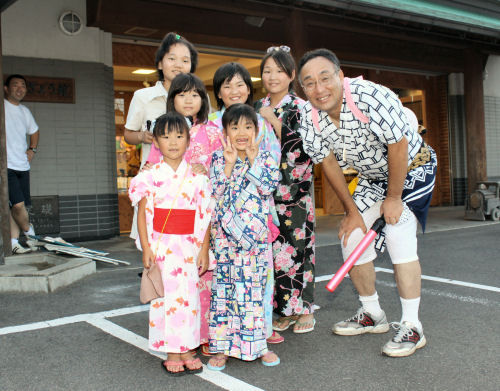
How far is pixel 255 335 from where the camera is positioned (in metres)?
2.93

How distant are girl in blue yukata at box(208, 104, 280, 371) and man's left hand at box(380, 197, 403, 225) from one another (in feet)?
2.19

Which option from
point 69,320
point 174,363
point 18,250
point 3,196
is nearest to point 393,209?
point 174,363

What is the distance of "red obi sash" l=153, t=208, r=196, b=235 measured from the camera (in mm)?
2939

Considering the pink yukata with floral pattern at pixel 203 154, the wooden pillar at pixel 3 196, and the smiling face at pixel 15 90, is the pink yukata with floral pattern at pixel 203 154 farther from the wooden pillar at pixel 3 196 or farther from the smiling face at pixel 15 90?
the smiling face at pixel 15 90

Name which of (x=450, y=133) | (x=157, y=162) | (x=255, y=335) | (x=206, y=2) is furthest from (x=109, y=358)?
(x=450, y=133)

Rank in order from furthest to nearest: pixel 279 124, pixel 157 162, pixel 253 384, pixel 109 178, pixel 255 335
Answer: pixel 109 178, pixel 279 124, pixel 157 162, pixel 255 335, pixel 253 384

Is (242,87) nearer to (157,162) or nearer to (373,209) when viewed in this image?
(157,162)

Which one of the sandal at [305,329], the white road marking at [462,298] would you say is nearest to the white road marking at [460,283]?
the white road marking at [462,298]

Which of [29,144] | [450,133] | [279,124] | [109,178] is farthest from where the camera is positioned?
[450,133]

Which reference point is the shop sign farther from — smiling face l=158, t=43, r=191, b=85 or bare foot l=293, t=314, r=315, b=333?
bare foot l=293, t=314, r=315, b=333

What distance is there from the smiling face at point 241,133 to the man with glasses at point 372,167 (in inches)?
15.4

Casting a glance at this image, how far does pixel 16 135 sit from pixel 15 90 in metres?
0.54

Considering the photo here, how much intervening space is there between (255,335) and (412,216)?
3.83ft

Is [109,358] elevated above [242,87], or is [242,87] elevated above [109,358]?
[242,87]
